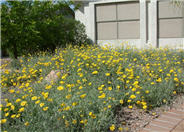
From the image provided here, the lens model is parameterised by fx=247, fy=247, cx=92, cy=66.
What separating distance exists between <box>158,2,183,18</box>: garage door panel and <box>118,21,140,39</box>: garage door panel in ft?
4.98

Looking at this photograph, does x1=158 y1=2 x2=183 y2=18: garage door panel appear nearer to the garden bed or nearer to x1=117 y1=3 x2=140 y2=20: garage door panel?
x1=117 y1=3 x2=140 y2=20: garage door panel

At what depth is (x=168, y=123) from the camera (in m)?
3.67

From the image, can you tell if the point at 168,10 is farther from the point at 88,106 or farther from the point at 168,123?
the point at 88,106

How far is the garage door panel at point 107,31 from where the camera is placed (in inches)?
619

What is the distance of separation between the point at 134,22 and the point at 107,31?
181 centimetres

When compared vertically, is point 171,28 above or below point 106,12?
below

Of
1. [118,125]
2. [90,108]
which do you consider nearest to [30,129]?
[90,108]

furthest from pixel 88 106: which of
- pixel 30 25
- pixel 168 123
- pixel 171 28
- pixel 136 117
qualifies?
pixel 171 28

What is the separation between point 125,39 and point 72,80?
10819 millimetres

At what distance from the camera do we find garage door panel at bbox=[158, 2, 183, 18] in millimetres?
14485

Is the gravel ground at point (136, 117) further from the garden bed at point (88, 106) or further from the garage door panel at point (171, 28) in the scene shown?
the garage door panel at point (171, 28)

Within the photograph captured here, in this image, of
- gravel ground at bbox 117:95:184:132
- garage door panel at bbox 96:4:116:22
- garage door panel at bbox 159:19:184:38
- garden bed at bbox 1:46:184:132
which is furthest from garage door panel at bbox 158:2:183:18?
gravel ground at bbox 117:95:184:132

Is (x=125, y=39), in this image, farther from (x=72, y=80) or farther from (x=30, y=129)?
(x=30, y=129)

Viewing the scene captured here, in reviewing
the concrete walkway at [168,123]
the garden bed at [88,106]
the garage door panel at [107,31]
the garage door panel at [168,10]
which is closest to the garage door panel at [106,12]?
the garage door panel at [107,31]
